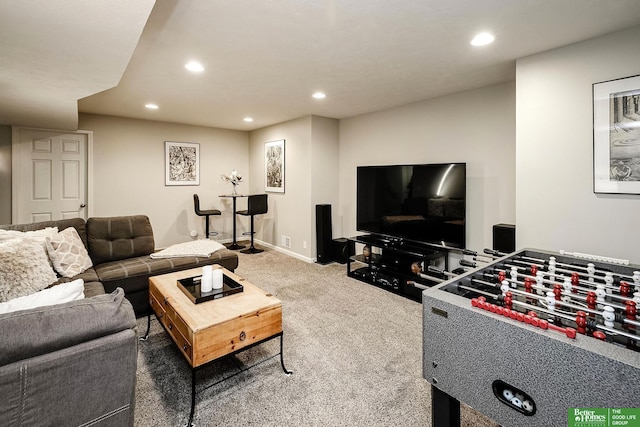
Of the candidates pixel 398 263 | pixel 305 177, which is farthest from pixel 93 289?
pixel 305 177

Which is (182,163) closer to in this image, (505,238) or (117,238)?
(117,238)

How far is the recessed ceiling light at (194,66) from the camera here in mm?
2814

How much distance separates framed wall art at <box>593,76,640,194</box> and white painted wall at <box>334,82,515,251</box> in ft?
3.16

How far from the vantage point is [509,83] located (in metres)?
3.25

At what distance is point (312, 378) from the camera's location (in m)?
2.03

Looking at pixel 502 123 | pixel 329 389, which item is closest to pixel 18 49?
pixel 329 389

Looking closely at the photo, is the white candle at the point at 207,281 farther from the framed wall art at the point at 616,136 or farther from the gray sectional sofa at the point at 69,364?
the framed wall art at the point at 616,136

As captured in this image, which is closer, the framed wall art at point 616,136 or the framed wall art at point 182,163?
the framed wall art at point 616,136

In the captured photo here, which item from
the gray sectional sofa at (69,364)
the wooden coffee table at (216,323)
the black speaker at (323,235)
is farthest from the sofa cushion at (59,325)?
the black speaker at (323,235)

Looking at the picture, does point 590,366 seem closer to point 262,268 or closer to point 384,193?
point 384,193

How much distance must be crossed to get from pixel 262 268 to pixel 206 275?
97.5 inches

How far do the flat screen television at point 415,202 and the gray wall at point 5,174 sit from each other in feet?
16.7

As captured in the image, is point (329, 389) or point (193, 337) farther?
point (329, 389)

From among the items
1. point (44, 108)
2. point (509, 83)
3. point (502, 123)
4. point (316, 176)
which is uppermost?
point (509, 83)
